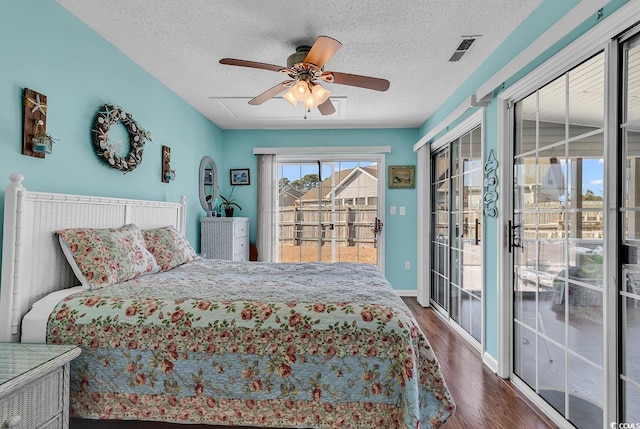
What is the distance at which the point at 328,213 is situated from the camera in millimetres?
5051

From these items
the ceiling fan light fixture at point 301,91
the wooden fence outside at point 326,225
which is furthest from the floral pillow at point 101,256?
the wooden fence outside at point 326,225

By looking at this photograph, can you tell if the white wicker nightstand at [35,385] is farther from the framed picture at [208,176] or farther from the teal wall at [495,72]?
the framed picture at [208,176]

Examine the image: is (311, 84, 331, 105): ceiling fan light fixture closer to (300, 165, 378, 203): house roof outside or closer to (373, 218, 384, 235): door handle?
(300, 165, 378, 203): house roof outside

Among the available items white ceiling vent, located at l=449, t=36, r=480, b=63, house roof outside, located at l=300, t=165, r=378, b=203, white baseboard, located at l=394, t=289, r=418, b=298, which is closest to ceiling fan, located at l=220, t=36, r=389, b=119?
white ceiling vent, located at l=449, t=36, r=480, b=63

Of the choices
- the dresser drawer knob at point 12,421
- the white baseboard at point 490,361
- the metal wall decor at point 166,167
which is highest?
the metal wall decor at point 166,167

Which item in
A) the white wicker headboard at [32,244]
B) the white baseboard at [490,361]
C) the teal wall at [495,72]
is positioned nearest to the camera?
the white wicker headboard at [32,244]

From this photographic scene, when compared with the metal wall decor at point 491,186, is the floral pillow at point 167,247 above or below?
below

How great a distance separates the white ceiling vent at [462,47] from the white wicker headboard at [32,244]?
2.84 m

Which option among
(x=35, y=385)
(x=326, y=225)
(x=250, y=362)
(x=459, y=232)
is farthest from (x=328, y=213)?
(x=35, y=385)

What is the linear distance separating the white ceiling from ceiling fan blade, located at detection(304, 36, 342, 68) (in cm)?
28

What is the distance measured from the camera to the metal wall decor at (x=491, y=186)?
8.39 feet

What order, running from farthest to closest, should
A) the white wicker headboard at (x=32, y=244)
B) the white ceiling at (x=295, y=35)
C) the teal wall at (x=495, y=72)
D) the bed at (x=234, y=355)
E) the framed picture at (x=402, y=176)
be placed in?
the framed picture at (x=402, y=176)
the white ceiling at (x=295, y=35)
the teal wall at (x=495, y=72)
the white wicker headboard at (x=32, y=244)
the bed at (x=234, y=355)

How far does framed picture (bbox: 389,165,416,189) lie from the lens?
4.86 m

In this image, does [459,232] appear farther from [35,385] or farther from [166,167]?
[35,385]
